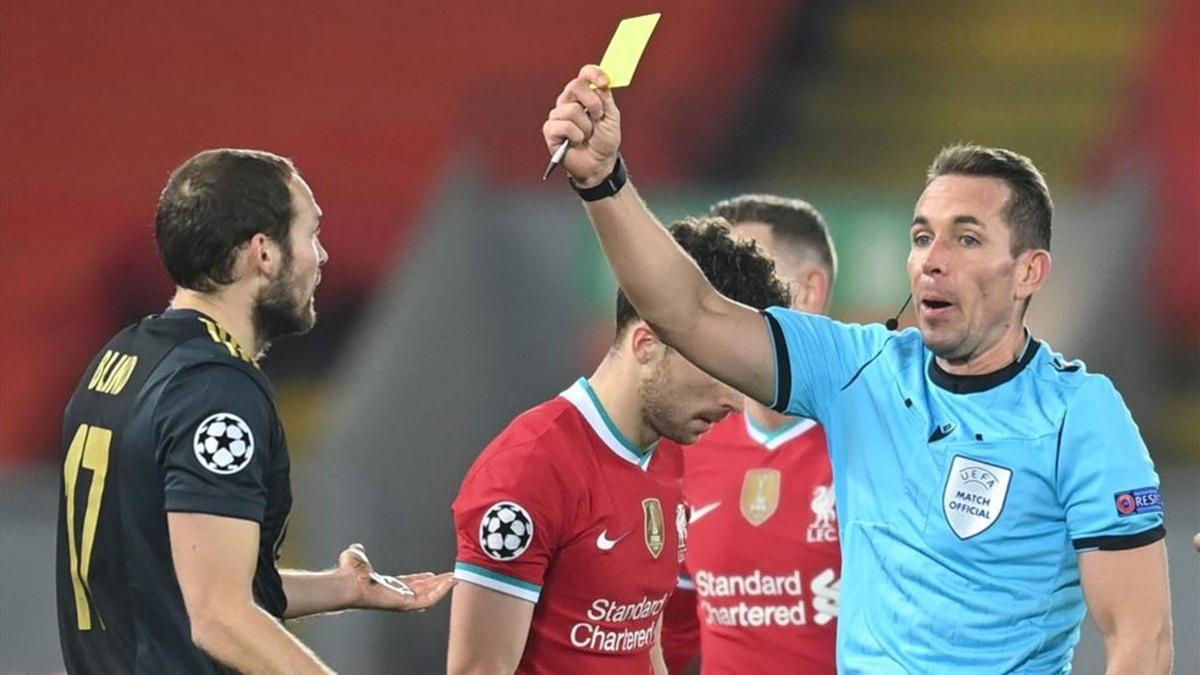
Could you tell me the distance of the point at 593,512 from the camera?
98.0 inches

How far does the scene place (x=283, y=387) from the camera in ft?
19.3

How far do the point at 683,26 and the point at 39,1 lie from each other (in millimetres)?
2421

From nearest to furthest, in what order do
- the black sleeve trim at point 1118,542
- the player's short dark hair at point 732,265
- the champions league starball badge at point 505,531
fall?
the black sleeve trim at point 1118,542 < the champions league starball badge at point 505,531 < the player's short dark hair at point 732,265

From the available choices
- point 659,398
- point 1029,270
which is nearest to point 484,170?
point 659,398

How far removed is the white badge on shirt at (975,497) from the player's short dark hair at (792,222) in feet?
3.74

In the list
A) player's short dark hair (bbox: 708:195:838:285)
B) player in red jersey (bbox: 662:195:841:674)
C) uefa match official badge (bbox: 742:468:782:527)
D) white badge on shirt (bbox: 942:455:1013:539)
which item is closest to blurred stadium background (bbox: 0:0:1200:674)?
player's short dark hair (bbox: 708:195:838:285)

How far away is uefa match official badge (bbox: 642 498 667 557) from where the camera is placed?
2572 mm

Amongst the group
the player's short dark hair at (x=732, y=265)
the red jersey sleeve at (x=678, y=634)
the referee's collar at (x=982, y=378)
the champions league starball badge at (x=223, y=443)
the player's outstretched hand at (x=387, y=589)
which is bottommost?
the player's outstretched hand at (x=387, y=589)

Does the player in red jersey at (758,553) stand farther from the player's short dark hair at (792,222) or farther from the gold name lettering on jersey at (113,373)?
the gold name lettering on jersey at (113,373)

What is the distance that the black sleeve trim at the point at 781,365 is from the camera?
88.9 inches

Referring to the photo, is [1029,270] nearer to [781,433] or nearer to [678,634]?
[781,433]

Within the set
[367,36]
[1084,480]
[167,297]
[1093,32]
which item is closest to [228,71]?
[367,36]

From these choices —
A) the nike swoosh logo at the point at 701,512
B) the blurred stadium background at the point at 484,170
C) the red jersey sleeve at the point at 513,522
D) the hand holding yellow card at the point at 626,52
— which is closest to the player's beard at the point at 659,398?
the red jersey sleeve at the point at 513,522

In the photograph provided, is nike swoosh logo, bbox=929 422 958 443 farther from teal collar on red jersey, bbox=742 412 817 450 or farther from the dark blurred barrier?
the dark blurred barrier
